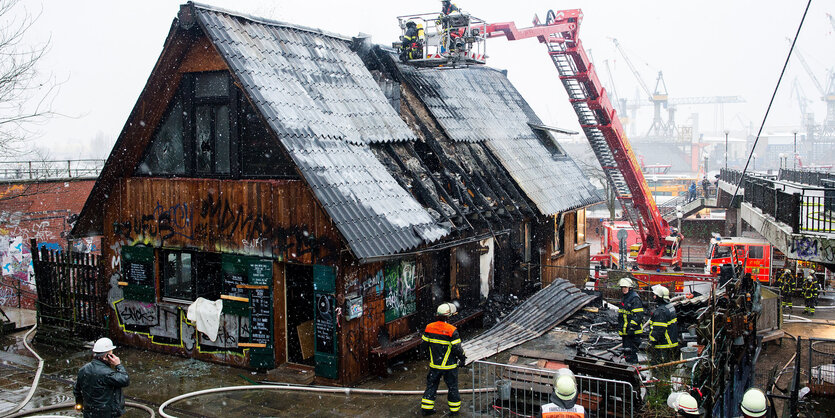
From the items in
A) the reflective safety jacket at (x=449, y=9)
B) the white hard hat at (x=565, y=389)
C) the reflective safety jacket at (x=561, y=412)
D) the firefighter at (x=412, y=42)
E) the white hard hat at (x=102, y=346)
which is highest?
the reflective safety jacket at (x=449, y=9)

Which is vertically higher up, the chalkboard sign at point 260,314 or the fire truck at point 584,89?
the fire truck at point 584,89

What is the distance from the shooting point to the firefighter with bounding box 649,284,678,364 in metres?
12.1

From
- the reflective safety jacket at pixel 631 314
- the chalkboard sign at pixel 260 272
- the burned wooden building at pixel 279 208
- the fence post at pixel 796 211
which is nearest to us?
the burned wooden building at pixel 279 208

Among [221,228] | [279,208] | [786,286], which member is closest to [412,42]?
[279,208]

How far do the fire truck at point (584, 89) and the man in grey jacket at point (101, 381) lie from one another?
475 inches

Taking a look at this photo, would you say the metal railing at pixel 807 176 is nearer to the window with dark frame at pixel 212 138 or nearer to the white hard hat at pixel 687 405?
the white hard hat at pixel 687 405

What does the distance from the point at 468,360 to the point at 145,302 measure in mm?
7258

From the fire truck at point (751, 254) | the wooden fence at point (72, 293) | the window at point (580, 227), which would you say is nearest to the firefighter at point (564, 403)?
the wooden fence at point (72, 293)

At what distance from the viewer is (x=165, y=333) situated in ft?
46.1

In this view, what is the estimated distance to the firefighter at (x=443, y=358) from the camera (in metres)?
10.2

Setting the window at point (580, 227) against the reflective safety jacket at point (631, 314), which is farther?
the window at point (580, 227)

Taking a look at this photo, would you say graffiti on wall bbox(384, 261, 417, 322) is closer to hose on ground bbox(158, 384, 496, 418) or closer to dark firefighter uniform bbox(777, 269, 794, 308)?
hose on ground bbox(158, 384, 496, 418)

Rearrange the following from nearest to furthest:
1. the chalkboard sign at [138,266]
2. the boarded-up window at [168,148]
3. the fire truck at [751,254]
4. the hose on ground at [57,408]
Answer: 1. the hose on ground at [57,408]
2. the boarded-up window at [168,148]
3. the chalkboard sign at [138,266]
4. the fire truck at [751,254]

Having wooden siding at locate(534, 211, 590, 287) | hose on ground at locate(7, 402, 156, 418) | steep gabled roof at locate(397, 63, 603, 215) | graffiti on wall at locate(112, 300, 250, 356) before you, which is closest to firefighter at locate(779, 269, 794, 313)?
wooden siding at locate(534, 211, 590, 287)
